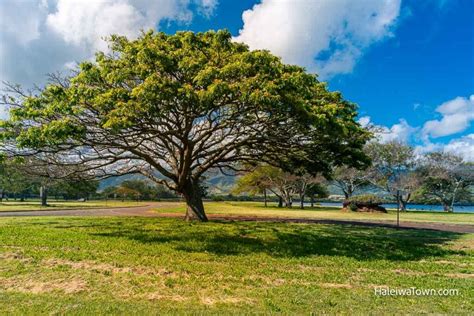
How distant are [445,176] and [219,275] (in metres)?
52.6

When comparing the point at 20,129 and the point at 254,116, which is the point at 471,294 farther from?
the point at 20,129

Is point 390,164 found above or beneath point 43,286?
above

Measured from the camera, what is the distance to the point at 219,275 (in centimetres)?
748

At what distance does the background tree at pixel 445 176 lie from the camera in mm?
49594

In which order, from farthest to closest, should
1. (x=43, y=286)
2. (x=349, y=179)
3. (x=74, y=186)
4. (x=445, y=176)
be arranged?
(x=349, y=179) → (x=445, y=176) → (x=74, y=186) → (x=43, y=286)

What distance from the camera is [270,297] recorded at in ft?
20.1

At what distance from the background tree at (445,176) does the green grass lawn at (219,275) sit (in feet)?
142

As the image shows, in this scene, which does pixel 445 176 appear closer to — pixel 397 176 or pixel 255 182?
pixel 397 176

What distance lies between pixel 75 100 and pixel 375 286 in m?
10.0

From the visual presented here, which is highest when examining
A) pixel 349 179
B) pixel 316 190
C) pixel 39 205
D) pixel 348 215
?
pixel 349 179

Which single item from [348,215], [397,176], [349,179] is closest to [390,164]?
[397,176]

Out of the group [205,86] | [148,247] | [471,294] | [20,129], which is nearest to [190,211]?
[148,247]

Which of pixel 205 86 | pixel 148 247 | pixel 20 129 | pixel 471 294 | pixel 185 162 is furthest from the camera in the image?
pixel 185 162

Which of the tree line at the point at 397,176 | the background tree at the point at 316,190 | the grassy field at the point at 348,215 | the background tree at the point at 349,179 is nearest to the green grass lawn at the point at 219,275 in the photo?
the grassy field at the point at 348,215
